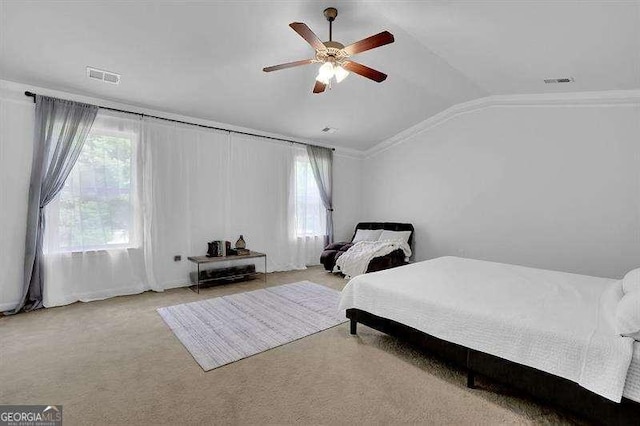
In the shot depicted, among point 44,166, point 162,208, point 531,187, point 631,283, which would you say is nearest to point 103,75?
point 44,166

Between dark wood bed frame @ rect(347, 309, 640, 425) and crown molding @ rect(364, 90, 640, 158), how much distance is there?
4234 millimetres

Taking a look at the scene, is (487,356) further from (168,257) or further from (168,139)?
(168,139)

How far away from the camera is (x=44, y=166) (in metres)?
3.59

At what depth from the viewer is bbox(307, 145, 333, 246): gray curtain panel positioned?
20.5 feet

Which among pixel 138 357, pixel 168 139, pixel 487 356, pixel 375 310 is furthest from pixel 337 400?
pixel 168 139

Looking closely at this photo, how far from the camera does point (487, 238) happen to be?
203 inches

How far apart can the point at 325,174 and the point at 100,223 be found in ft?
13.4

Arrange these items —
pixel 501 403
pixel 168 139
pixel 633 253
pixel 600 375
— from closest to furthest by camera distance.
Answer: pixel 600 375, pixel 501 403, pixel 633 253, pixel 168 139

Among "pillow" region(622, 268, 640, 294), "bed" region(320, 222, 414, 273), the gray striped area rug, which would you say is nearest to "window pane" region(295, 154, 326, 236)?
"bed" region(320, 222, 414, 273)

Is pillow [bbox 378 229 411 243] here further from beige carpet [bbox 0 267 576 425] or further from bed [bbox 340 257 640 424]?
beige carpet [bbox 0 267 576 425]

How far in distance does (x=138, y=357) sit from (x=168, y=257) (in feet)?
7.50

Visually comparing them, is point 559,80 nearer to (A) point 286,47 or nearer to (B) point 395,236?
(B) point 395,236

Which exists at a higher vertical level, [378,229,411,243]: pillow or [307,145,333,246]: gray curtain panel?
[307,145,333,246]: gray curtain panel

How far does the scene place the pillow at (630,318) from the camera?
5.13 ft
